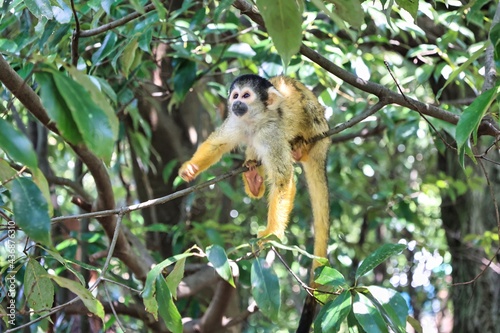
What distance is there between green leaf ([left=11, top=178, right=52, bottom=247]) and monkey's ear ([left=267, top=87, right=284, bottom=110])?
7.64 ft

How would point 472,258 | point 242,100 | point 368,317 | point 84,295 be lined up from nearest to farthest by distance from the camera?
1. point 84,295
2. point 368,317
3. point 242,100
4. point 472,258

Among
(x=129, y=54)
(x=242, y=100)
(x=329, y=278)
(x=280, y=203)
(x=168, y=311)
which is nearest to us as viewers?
(x=168, y=311)

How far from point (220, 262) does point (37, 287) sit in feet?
2.07

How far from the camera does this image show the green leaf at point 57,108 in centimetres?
117

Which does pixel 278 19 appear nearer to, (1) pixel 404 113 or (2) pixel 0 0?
(2) pixel 0 0

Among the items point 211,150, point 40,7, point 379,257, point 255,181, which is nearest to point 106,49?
point 40,7

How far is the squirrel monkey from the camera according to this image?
11.3 feet

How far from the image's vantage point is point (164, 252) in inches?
196

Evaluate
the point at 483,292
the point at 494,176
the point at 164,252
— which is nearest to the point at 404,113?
the point at 494,176

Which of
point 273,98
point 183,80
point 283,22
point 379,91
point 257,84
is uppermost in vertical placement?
point 283,22

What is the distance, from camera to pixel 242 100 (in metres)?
3.54

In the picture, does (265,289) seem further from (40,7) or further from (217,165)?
(217,165)

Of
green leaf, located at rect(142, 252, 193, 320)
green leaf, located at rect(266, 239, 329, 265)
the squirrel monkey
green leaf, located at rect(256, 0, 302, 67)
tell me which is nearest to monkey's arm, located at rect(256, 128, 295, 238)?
the squirrel monkey

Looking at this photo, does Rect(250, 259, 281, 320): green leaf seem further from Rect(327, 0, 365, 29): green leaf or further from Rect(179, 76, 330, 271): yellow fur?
Rect(179, 76, 330, 271): yellow fur
